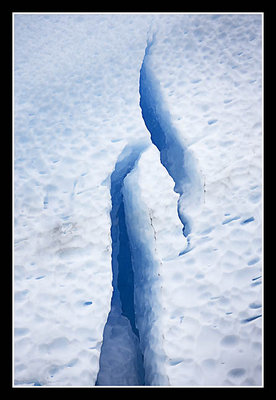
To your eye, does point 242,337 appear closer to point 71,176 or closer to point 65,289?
point 65,289

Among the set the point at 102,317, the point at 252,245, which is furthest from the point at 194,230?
the point at 102,317

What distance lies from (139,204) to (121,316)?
2.39 ft

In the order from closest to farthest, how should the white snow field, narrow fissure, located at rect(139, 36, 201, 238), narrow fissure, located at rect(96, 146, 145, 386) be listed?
1. the white snow field
2. narrow fissure, located at rect(96, 146, 145, 386)
3. narrow fissure, located at rect(139, 36, 201, 238)

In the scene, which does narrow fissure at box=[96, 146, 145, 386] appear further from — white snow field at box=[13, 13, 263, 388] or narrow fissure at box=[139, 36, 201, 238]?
narrow fissure at box=[139, 36, 201, 238]

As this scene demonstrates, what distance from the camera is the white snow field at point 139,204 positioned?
4.17 feet

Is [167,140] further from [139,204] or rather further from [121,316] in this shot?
[121,316]

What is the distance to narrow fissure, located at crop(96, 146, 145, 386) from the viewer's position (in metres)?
1.45

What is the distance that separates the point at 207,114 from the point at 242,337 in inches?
54.8

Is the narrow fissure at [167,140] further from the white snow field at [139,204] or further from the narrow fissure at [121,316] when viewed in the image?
the narrow fissure at [121,316]

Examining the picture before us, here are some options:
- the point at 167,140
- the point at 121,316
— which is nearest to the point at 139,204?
the point at 167,140

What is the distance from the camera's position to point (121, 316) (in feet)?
5.57

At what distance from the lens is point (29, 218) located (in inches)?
63.7

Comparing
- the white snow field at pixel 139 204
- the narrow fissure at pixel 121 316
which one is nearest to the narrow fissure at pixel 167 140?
the white snow field at pixel 139 204

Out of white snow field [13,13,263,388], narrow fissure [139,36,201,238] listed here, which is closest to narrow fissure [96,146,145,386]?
white snow field [13,13,263,388]
